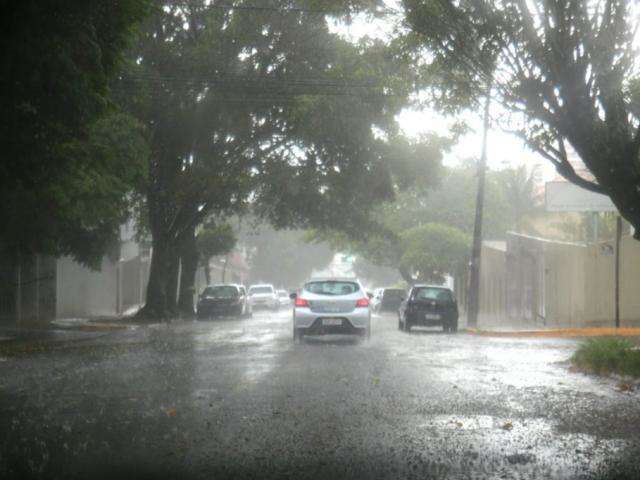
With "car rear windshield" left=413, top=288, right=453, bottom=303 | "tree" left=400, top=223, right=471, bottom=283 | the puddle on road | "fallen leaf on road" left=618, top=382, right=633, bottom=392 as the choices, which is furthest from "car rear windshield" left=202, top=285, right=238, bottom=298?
the puddle on road

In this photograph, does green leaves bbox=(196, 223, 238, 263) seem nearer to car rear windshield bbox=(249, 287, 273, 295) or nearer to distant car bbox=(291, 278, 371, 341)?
car rear windshield bbox=(249, 287, 273, 295)

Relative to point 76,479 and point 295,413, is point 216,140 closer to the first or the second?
point 295,413

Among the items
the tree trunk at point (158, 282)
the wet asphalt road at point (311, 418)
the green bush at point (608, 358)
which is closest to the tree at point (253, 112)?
the tree trunk at point (158, 282)

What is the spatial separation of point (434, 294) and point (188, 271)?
15.8 metres

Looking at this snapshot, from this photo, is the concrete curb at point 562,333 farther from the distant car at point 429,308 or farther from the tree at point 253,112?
the tree at point 253,112

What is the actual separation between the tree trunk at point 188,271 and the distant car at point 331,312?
61.0 feet

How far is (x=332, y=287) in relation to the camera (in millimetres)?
21312

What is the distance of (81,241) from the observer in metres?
29.3

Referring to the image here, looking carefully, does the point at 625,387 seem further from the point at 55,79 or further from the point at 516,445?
the point at 55,79

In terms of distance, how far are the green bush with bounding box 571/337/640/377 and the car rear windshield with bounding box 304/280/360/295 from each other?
22.4 ft

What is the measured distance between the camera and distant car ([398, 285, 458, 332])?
28.0 metres

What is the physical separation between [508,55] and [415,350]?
6.99m

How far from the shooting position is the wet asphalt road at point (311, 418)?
282 inches

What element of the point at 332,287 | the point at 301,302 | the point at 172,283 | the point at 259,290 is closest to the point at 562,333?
the point at 332,287
